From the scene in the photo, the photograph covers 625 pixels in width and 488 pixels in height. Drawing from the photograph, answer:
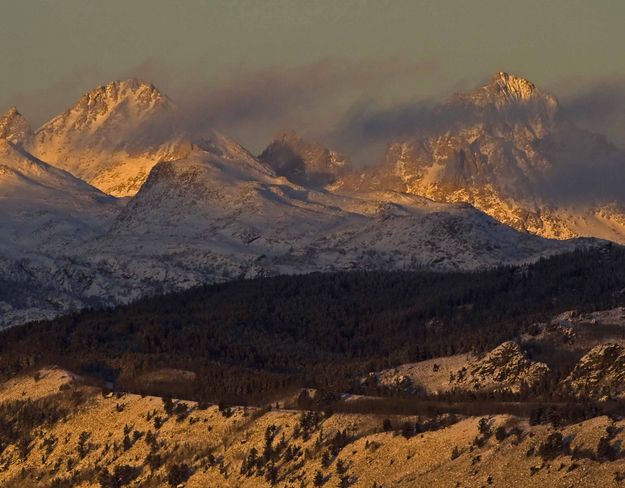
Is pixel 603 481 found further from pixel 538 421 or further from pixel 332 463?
pixel 332 463

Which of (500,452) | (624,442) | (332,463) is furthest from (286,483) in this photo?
(624,442)

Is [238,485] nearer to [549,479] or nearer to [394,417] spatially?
[394,417]

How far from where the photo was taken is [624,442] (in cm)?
17088

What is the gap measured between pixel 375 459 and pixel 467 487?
17007 mm

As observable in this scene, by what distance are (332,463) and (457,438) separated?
1278cm

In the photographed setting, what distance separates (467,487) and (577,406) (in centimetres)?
2018

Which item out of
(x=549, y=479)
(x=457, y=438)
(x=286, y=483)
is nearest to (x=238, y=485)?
(x=286, y=483)

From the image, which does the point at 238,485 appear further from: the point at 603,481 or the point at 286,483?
the point at 603,481

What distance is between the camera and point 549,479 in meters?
170

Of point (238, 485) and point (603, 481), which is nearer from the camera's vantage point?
point (603, 481)

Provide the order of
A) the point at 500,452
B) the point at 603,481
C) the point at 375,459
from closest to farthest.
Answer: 1. the point at 603,481
2. the point at 500,452
3. the point at 375,459

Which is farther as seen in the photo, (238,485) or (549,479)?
(238,485)

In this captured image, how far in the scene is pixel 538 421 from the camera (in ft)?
599

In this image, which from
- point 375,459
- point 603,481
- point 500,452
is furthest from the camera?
point 375,459
